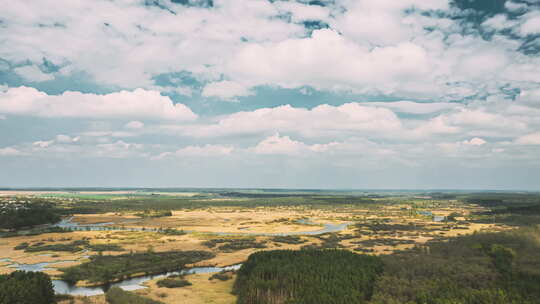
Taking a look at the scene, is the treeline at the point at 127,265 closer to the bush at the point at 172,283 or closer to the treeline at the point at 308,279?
the bush at the point at 172,283

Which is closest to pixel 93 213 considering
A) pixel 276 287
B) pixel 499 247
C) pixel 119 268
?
pixel 119 268

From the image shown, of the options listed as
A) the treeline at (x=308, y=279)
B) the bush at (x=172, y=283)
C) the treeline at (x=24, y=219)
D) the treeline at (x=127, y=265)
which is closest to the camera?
the treeline at (x=308, y=279)

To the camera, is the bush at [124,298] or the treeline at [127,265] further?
the treeline at [127,265]

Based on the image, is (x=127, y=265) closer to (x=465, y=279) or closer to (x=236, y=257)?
(x=236, y=257)

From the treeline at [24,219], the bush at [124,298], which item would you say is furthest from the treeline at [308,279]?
the treeline at [24,219]

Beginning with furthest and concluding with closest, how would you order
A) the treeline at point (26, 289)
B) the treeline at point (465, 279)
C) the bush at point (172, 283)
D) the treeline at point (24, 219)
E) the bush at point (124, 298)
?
the treeline at point (24, 219), the bush at point (172, 283), the bush at point (124, 298), the treeline at point (465, 279), the treeline at point (26, 289)

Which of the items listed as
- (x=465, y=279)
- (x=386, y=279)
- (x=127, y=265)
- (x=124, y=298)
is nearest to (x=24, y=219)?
(x=127, y=265)

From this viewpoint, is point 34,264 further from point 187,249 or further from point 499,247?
point 499,247
